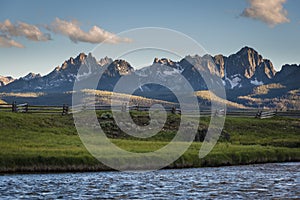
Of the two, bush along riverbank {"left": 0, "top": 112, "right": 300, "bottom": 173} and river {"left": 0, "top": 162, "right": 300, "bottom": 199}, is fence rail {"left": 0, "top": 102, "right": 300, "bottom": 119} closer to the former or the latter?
bush along riverbank {"left": 0, "top": 112, "right": 300, "bottom": 173}

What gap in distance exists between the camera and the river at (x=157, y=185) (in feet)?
106

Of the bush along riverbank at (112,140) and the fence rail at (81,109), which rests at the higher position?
the fence rail at (81,109)

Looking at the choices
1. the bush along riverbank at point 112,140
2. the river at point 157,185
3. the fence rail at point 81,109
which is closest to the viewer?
the river at point 157,185

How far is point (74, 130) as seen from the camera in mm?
67562


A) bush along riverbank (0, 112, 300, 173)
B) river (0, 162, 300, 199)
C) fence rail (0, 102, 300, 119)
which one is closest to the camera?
river (0, 162, 300, 199)

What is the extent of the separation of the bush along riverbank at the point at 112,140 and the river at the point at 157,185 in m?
2.83

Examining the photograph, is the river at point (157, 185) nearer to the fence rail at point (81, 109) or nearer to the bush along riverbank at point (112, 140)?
the bush along riverbank at point (112, 140)

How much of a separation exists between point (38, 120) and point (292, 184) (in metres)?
39.1

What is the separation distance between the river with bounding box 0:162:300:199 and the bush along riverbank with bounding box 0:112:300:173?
2833 millimetres

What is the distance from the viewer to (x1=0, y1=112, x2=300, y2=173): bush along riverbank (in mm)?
44406

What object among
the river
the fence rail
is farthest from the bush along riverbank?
the fence rail

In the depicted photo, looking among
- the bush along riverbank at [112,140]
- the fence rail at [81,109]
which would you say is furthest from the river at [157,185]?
the fence rail at [81,109]

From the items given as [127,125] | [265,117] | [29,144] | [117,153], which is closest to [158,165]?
[117,153]

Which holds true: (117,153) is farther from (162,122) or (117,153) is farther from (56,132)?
(162,122)
